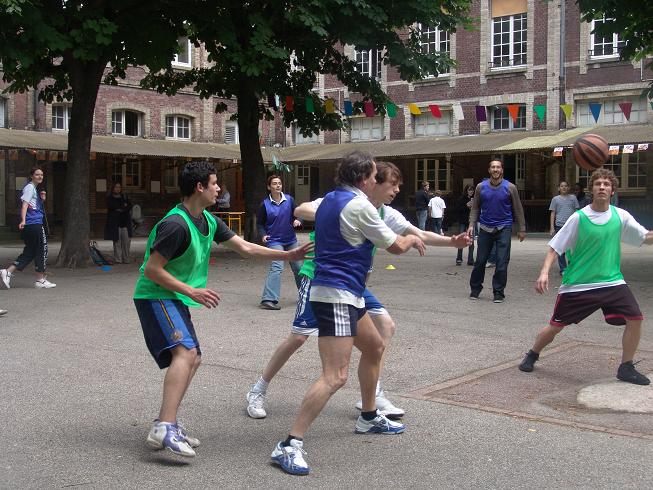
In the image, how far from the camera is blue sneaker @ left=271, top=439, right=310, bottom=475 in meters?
4.86

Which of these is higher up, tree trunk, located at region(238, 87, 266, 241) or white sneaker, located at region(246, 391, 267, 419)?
Result: tree trunk, located at region(238, 87, 266, 241)

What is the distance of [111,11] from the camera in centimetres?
1709

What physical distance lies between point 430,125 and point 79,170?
65.4 feet

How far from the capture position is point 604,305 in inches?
281

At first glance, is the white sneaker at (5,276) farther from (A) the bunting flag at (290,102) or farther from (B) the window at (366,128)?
(B) the window at (366,128)

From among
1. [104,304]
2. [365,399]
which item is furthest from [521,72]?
[365,399]

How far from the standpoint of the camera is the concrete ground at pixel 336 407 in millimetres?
4902

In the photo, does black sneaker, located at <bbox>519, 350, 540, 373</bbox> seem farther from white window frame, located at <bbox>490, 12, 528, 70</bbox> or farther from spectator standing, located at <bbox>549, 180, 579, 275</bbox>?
white window frame, located at <bbox>490, 12, 528, 70</bbox>

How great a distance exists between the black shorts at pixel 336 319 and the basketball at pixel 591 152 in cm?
480

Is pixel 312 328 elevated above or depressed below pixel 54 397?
above

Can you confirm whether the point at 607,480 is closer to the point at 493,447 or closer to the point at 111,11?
the point at 493,447

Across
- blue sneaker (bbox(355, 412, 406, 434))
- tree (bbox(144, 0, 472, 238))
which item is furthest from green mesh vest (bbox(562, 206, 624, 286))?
tree (bbox(144, 0, 472, 238))

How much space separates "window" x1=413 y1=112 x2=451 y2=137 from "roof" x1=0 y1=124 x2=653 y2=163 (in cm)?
35

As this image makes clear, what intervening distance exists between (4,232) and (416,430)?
2585 cm
